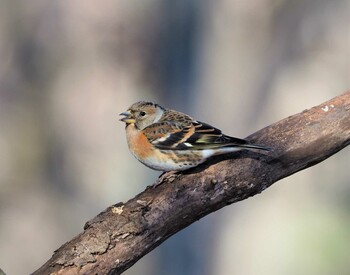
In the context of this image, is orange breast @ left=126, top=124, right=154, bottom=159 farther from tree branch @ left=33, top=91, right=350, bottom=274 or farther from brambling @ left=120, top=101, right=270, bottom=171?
tree branch @ left=33, top=91, right=350, bottom=274

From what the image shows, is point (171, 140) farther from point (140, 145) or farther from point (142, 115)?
point (142, 115)

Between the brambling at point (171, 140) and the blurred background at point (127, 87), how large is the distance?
2.84m

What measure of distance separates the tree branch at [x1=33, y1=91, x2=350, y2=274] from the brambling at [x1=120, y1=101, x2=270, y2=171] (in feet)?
0.23

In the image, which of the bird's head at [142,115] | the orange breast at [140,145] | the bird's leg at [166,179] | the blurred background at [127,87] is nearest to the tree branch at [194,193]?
the bird's leg at [166,179]

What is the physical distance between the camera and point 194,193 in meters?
3.69

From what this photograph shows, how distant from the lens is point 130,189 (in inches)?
286

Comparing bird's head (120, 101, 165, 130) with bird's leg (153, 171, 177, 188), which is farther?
bird's head (120, 101, 165, 130)

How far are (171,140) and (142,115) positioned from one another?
307 millimetres

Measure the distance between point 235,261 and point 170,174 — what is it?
12.6ft

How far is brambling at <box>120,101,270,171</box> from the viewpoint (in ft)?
12.9

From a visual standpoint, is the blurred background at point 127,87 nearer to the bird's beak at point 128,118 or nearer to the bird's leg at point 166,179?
the bird's beak at point 128,118

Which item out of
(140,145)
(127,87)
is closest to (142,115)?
(140,145)

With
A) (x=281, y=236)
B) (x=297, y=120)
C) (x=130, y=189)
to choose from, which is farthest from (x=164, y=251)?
(x=297, y=120)

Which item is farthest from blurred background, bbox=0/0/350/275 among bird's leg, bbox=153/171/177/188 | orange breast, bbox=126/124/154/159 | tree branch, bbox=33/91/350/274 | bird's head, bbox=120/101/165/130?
bird's leg, bbox=153/171/177/188
